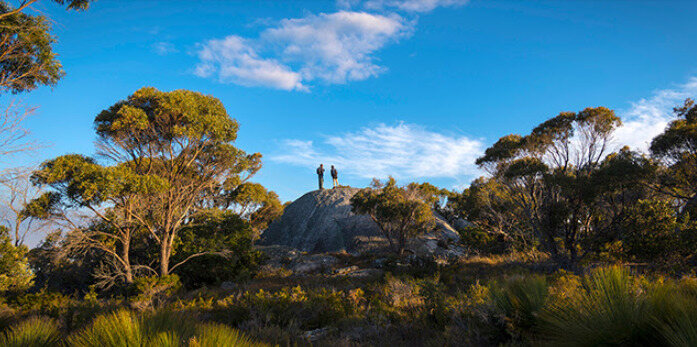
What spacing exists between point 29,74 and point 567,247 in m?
21.5

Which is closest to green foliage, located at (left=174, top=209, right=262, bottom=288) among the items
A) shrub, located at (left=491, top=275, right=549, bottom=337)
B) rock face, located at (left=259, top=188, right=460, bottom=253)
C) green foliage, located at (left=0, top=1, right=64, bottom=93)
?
green foliage, located at (left=0, top=1, right=64, bottom=93)

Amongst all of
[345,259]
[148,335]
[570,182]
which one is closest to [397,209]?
[345,259]

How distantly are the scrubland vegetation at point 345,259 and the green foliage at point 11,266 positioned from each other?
2.0 inches

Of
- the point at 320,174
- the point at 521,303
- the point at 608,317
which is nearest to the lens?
the point at 608,317

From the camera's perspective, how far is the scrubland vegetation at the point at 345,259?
300 cm

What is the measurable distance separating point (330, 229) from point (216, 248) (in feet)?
54.2

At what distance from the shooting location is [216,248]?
1808cm

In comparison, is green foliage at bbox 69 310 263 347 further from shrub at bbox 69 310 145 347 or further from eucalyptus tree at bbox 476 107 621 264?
eucalyptus tree at bbox 476 107 621 264

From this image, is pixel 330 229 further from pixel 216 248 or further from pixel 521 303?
pixel 521 303

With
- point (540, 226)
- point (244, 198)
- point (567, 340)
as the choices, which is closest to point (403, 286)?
point (567, 340)

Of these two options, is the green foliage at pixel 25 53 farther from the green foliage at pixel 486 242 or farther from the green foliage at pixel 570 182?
the green foliage at pixel 486 242

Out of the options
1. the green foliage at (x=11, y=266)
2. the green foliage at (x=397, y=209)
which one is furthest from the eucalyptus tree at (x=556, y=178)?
the green foliage at (x=11, y=266)

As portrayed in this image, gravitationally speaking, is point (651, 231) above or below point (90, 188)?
below

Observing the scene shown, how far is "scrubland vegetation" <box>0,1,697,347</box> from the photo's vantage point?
118 inches
